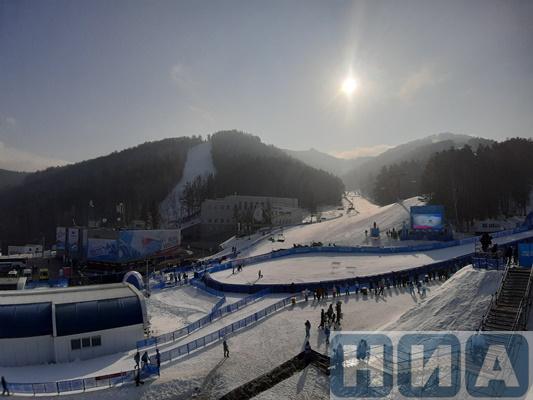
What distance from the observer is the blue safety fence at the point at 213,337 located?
1792 centimetres

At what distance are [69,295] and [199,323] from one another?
735 centimetres

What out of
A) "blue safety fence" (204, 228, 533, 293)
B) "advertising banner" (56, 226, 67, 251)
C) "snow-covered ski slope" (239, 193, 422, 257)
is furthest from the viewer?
"advertising banner" (56, 226, 67, 251)

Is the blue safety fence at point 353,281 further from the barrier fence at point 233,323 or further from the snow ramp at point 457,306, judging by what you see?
the snow ramp at point 457,306

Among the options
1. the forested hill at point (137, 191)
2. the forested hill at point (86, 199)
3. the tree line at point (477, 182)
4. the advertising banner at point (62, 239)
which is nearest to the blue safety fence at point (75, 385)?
the advertising banner at point (62, 239)

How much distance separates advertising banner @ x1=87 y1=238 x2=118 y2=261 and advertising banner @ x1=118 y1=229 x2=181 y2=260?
885 mm

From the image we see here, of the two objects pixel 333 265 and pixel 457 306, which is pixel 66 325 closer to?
pixel 457 306

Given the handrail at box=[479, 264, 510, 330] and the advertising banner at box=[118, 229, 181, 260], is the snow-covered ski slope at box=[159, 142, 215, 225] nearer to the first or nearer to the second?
the advertising banner at box=[118, 229, 181, 260]

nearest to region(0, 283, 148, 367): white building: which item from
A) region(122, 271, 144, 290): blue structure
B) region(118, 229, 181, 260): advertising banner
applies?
region(122, 271, 144, 290): blue structure

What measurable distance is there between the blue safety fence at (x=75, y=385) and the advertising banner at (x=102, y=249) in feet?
122

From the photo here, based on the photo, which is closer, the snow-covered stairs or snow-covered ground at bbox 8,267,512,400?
the snow-covered stairs

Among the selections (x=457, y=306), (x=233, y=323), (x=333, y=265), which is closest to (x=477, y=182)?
(x=333, y=265)

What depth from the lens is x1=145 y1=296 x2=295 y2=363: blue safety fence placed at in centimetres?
1792

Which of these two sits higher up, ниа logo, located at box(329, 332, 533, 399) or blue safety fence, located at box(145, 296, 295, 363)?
ниа logo, located at box(329, 332, 533, 399)

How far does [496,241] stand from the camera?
127ft
